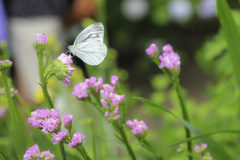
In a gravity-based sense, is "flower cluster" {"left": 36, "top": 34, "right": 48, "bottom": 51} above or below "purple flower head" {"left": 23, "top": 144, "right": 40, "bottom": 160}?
above

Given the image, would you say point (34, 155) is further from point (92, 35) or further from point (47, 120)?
point (92, 35)

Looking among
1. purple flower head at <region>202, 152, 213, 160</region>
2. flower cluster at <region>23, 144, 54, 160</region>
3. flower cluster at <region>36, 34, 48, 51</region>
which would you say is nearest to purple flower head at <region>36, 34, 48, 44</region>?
flower cluster at <region>36, 34, 48, 51</region>

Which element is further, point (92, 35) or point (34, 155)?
point (92, 35)

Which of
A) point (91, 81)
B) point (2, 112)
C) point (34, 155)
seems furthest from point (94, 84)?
point (2, 112)

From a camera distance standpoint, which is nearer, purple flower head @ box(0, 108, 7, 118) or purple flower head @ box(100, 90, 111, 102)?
purple flower head @ box(100, 90, 111, 102)

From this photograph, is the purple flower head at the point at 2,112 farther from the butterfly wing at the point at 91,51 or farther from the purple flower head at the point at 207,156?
the purple flower head at the point at 207,156

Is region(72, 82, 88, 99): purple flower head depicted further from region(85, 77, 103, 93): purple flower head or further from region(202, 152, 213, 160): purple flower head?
region(202, 152, 213, 160): purple flower head

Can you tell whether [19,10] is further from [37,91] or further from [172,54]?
[172,54]
